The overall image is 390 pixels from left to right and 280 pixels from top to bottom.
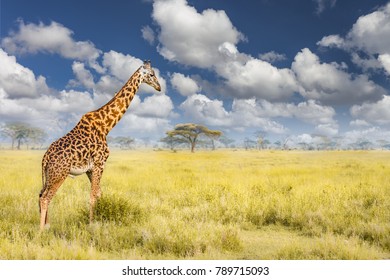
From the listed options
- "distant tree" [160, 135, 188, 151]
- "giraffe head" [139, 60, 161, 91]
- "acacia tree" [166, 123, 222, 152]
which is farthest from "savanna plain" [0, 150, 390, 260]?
"distant tree" [160, 135, 188, 151]

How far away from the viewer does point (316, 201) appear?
10.0 metres

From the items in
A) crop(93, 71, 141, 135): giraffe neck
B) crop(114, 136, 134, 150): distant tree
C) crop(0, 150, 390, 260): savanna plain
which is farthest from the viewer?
crop(114, 136, 134, 150): distant tree

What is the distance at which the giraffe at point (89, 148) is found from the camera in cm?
645

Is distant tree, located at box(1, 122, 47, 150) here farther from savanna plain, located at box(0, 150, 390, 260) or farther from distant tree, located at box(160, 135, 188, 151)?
savanna plain, located at box(0, 150, 390, 260)

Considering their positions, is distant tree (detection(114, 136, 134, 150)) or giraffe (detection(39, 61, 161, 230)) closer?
giraffe (detection(39, 61, 161, 230))

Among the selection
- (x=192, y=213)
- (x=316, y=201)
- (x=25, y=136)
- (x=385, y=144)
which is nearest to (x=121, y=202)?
(x=192, y=213)

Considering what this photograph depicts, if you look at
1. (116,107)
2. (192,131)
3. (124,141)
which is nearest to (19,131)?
(124,141)

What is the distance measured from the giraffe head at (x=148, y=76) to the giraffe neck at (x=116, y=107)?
4.7 inches

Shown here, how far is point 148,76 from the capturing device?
292 inches

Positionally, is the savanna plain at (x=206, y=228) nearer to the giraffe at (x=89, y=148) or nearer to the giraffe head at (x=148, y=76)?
the giraffe at (x=89, y=148)

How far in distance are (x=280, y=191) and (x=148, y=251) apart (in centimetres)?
694

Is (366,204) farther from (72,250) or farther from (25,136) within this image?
(25,136)

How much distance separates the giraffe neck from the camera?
7.23m

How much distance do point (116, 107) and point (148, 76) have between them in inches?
34.6
